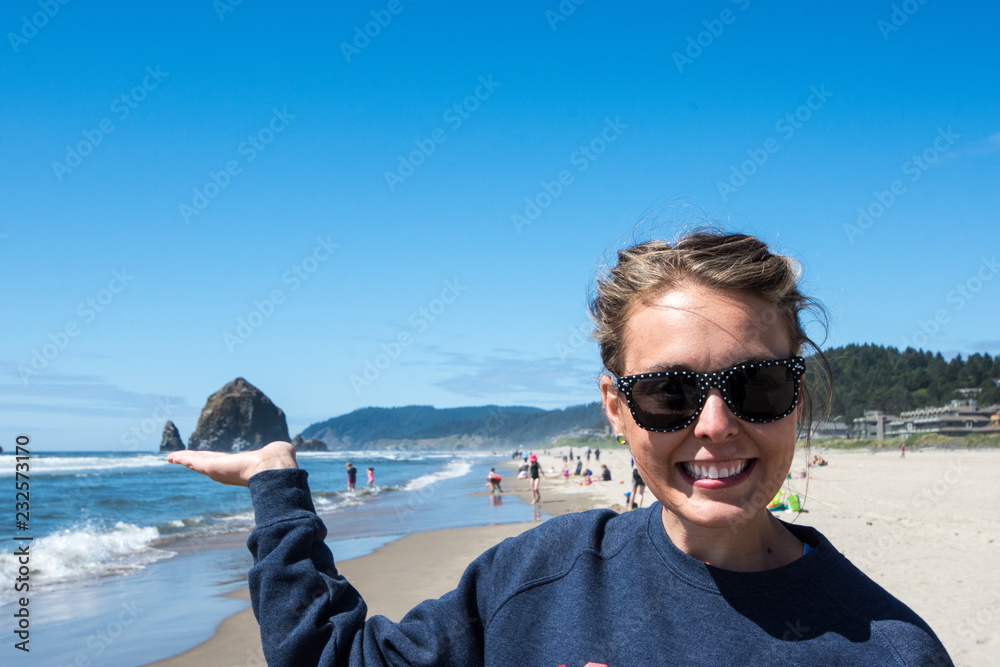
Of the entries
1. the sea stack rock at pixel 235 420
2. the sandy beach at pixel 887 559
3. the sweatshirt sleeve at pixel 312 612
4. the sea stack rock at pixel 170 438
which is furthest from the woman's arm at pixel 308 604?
the sea stack rock at pixel 170 438

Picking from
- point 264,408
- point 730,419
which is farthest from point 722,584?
point 264,408

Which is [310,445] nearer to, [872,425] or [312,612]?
[872,425]

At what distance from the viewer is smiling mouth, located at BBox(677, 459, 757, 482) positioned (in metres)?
1.24

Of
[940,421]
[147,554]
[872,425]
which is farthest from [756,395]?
[872,425]

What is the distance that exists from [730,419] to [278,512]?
869 mm

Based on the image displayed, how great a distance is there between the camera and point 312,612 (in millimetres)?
1186

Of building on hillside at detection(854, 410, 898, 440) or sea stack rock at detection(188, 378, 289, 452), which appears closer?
building on hillside at detection(854, 410, 898, 440)

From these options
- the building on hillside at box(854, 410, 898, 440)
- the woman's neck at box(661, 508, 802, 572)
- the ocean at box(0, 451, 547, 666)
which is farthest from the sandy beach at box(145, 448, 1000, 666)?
the building on hillside at box(854, 410, 898, 440)

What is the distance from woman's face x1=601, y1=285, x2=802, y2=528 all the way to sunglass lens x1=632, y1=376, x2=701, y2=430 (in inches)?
0.8

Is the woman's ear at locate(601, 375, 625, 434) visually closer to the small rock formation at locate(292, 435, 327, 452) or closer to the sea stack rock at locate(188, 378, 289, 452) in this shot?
the sea stack rock at locate(188, 378, 289, 452)

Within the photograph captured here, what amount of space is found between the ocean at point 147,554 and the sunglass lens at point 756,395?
23.2 ft

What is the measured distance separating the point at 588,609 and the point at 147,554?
13.6m

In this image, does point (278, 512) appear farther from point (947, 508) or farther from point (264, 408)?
point (264, 408)

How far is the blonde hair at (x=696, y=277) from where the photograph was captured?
4.15ft
